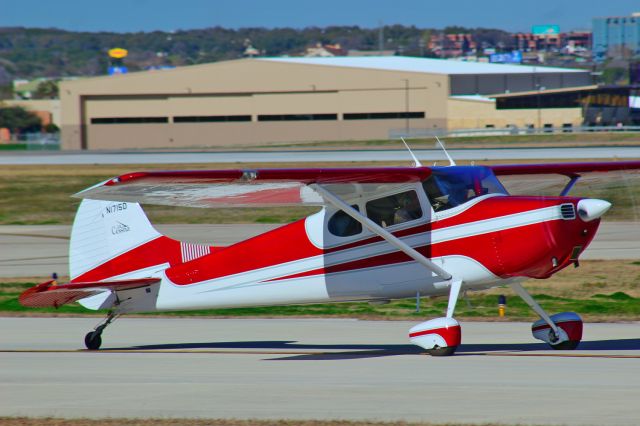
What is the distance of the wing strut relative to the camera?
38.8 ft

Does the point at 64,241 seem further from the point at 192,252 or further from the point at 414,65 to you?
the point at 414,65

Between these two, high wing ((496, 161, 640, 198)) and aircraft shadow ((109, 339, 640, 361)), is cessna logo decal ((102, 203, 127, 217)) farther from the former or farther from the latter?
high wing ((496, 161, 640, 198))

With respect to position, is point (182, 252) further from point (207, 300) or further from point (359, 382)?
point (359, 382)

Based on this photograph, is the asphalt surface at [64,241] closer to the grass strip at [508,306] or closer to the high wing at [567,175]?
the grass strip at [508,306]

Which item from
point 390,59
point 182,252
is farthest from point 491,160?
point 390,59

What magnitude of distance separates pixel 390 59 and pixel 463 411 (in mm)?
104256

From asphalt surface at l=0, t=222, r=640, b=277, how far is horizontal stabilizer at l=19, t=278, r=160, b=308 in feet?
29.5

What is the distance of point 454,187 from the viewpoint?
11914 mm

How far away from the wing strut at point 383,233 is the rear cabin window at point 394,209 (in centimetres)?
18

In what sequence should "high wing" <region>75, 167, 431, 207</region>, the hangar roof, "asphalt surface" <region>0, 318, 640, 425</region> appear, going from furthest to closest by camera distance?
the hangar roof
"high wing" <region>75, 167, 431, 207</region>
"asphalt surface" <region>0, 318, 640, 425</region>

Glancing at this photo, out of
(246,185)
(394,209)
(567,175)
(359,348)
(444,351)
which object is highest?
(246,185)

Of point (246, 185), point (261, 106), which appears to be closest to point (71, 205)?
point (246, 185)

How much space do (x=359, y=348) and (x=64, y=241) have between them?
684 inches

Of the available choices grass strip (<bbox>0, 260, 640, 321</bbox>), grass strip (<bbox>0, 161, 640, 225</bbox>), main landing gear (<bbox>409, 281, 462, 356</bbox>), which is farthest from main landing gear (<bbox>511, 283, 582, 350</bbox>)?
grass strip (<bbox>0, 161, 640, 225</bbox>)
